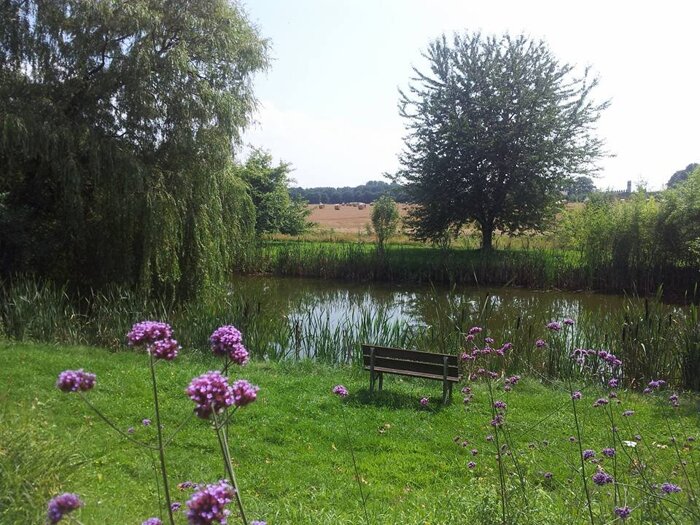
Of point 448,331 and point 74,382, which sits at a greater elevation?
point 74,382

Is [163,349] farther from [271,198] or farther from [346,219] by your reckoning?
[346,219]

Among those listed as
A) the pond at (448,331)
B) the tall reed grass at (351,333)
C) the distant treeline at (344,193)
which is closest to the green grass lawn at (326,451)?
the tall reed grass at (351,333)

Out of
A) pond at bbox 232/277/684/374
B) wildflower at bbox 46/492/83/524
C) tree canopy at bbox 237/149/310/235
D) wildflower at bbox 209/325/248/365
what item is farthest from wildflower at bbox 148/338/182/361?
tree canopy at bbox 237/149/310/235

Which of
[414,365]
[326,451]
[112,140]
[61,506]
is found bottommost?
[326,451]

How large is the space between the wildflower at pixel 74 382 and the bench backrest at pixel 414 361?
16.9ft

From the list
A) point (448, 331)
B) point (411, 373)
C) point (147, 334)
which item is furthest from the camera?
point (448, 331)

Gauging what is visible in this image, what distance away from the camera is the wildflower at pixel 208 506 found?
4.40ft

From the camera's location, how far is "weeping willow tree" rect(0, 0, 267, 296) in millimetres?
10797

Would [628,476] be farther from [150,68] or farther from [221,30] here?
[221,30]

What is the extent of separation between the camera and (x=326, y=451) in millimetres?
5125

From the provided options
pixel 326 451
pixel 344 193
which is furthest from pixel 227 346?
pixel 344 193

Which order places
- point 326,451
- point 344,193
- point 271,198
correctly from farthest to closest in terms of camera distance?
point 344,193, point 271,198, point 326,451

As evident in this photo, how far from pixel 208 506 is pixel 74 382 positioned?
0.75 meters

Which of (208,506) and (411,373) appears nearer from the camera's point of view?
(208,506)
